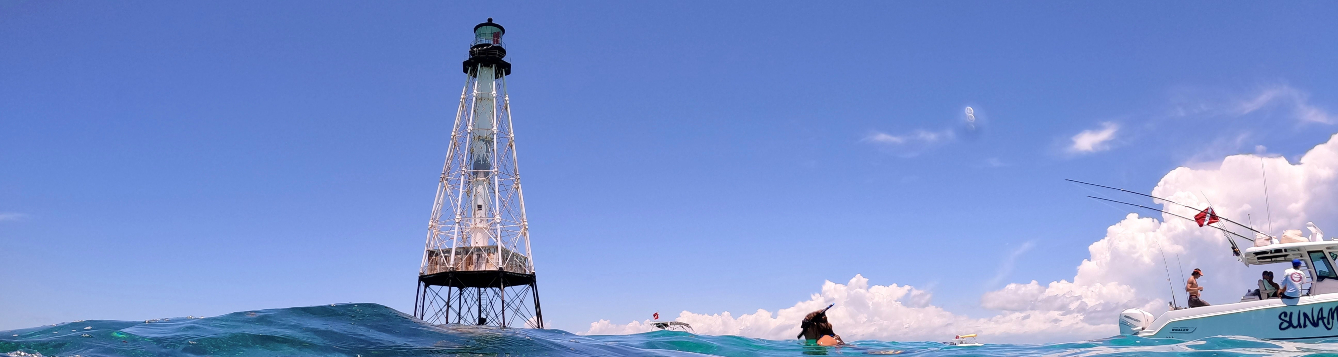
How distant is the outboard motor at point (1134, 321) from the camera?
2358 centimetres

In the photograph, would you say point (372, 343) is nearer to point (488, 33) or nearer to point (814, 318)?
point (814, 318)

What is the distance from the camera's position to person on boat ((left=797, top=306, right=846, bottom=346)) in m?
→ 18.2

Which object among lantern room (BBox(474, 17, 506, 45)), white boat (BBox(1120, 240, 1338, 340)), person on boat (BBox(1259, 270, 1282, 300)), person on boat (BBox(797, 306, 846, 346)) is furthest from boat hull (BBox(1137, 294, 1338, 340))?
lantern room (BBox(474, 17, 506, 45))

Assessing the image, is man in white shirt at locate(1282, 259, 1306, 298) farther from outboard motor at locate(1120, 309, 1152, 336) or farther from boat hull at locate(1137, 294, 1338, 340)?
outboard motor at locate(1120, 309, 1152, 336)

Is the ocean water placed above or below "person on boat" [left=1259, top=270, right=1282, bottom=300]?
below

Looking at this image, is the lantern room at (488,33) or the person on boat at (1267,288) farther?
the lantern room at (488,33)

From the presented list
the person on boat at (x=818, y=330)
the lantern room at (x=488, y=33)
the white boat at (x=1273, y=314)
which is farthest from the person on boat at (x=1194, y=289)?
the lantern room at (x=488, y=33)

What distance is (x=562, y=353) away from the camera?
16172mm

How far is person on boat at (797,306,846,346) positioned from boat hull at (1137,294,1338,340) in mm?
11104

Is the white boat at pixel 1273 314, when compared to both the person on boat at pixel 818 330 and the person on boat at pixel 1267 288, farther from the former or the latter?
the person on boat at pixel 818 330

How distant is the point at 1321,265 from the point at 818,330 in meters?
15.8

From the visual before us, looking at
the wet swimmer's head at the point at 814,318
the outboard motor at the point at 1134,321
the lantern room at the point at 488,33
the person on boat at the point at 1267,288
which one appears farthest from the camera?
the lantern room at the point at 488,33

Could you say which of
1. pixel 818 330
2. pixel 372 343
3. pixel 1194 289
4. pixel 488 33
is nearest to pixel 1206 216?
pixel 1194 289

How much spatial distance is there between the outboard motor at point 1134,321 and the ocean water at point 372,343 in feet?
5.78
